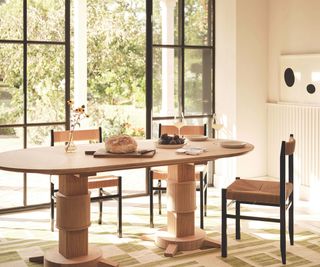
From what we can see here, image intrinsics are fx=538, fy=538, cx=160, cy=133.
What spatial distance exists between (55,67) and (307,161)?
8.98 feet

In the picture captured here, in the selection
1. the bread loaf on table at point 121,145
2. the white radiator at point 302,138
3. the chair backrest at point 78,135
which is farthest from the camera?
the white radiator at point 302,138

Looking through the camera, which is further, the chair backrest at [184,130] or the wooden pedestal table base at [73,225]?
the chair backrest at [184,130]

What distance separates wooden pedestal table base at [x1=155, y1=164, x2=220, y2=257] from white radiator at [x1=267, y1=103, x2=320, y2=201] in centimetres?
192

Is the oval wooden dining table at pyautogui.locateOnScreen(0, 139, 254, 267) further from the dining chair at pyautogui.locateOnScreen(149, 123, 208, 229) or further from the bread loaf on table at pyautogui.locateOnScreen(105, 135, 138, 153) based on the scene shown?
the dining chair at pyautogui.locateOnScreen(149, 123, 208, 229)

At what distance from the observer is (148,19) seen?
5.72 meters

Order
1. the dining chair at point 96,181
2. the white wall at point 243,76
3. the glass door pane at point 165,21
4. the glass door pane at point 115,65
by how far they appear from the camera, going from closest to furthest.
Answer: the dining chair at point 96,181 < the glass door pane at point 165,21 < the white wall at point 243,76 < the glass door pane at point 115,65

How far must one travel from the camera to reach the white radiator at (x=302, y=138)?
5.46m

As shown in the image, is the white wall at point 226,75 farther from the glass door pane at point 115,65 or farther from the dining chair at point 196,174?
the glass door pane at point 115,65

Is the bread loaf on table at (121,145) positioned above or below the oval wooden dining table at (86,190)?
above

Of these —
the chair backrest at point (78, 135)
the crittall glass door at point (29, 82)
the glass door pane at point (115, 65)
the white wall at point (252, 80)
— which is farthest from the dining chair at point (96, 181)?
the glass door pane at point (115, 65)

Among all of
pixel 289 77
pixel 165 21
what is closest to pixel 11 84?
pixel 165 21

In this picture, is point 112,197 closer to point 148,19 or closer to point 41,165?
point 41,165

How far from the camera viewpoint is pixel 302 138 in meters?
5.62

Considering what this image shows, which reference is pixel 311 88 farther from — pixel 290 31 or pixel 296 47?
pixel 290 31
